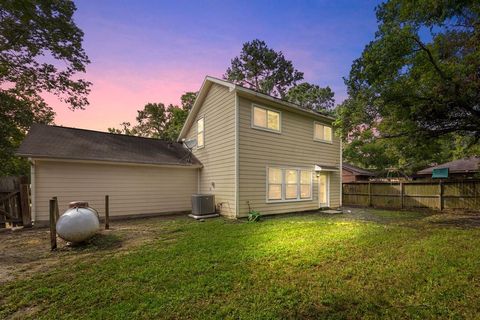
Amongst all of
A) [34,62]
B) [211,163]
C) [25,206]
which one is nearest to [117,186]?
[25,206]

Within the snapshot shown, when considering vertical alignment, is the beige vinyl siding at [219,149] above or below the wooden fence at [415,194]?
above

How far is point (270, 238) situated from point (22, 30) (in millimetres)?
16461

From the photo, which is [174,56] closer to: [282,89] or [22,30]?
[22,30]

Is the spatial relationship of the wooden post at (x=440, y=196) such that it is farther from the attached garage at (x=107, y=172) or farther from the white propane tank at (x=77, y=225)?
the white propane tank at (x=77, y=225)

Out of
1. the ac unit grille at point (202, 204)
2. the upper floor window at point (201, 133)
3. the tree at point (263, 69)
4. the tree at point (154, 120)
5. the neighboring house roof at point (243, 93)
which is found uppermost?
the tree at point (263, 69)

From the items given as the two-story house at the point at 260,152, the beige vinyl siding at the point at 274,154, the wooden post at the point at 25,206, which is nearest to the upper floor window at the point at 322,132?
the two-story house at the point at 260,152

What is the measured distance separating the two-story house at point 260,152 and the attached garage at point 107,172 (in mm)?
1507

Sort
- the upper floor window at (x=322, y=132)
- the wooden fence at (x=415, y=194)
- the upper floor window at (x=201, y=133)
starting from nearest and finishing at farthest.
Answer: the wooden fence at (x=415, y=194) → the upper floor window at (x=201, y=133) → the upper floor window at (x=322, y=132)

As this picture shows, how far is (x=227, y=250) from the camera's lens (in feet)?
17.2

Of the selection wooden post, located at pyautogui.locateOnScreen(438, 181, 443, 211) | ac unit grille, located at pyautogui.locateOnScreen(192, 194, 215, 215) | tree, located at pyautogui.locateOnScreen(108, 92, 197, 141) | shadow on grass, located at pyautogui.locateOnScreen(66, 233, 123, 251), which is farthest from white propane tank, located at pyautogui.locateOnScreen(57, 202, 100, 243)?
tree, located at pyautogui.locateOnScreen(108, 92, 197, 141)

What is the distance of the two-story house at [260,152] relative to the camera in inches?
380

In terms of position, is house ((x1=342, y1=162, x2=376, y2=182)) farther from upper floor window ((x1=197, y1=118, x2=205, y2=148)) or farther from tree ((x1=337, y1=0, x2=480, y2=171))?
upper floor window ((x1=197, y1=118, x2=205, y2=148))

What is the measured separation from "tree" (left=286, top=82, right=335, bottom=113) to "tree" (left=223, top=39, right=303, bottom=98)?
1179 millimetres

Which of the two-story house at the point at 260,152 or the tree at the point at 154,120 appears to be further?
the tree at the point at 154,120
